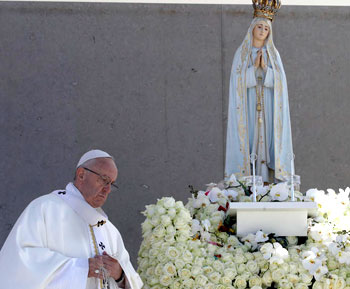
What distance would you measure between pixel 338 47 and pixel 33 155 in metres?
3.16

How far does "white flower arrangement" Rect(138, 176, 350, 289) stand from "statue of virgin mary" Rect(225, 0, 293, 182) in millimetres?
1220

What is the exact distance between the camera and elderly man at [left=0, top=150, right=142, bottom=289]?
18.2 ft

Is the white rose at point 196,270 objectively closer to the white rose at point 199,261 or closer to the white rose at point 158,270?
the white rose at point 199,261

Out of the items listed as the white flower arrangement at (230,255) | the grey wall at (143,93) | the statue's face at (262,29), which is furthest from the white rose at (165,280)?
the grey wall at (143,93)

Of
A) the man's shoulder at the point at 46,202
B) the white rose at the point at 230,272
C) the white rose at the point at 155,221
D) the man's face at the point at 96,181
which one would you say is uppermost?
the man's face at the point at 96,181

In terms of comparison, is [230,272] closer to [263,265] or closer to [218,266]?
[218,266]

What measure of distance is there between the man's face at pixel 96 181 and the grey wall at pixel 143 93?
3.62 meters

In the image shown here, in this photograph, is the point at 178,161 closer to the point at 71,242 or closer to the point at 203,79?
the point at 203,79

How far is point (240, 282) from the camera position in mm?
5961

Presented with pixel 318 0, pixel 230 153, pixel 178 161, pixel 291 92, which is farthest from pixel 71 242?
pixel 318 0

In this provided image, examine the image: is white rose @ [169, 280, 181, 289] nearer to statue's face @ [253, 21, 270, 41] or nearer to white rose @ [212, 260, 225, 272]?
white rose @ [212, 260, 225, 272]

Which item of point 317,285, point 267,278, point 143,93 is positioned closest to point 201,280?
point 267,278

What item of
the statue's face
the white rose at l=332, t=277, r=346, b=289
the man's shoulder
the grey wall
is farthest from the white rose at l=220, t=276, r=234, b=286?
the grey wall

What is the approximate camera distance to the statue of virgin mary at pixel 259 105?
25.2 feet
